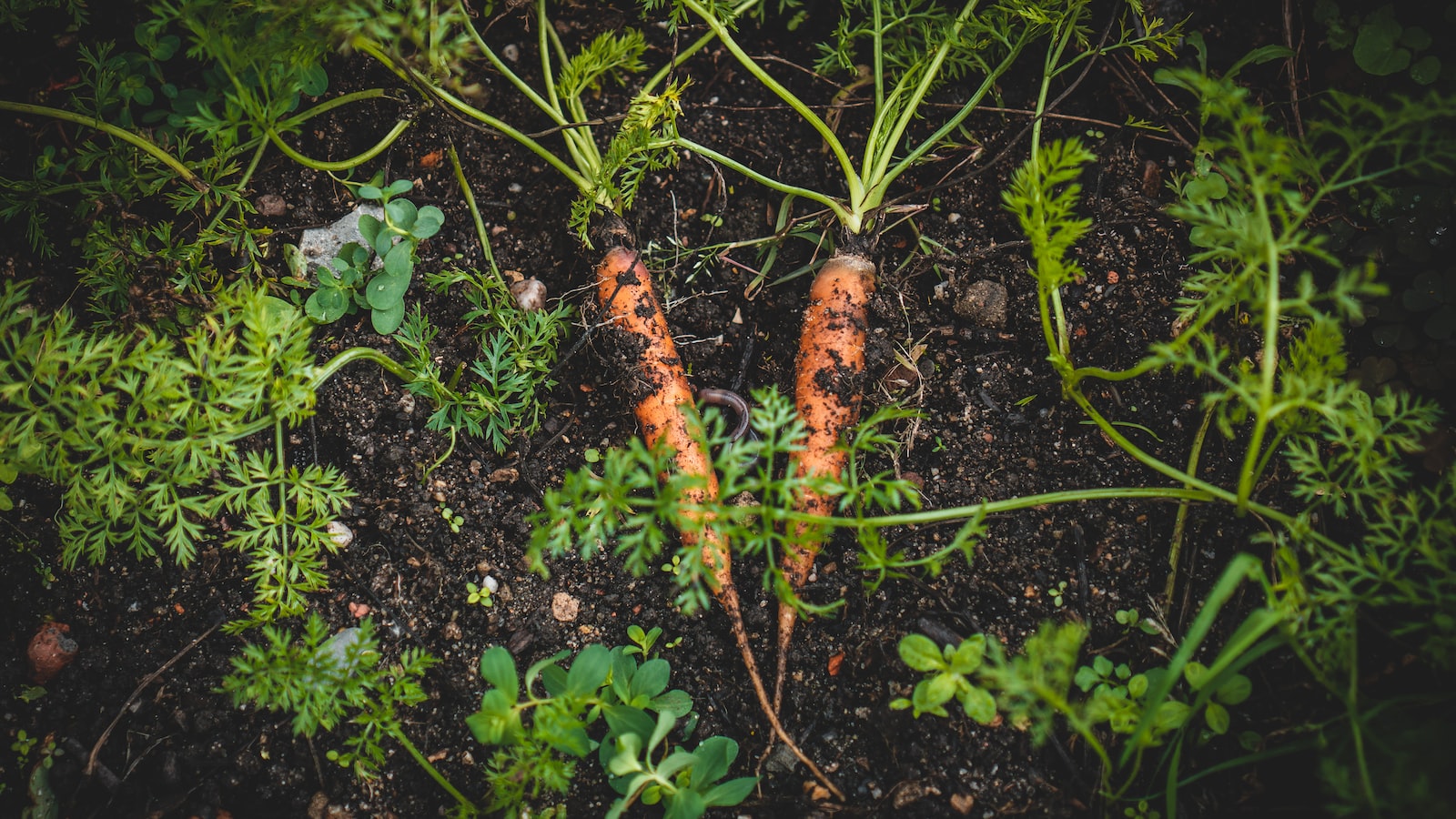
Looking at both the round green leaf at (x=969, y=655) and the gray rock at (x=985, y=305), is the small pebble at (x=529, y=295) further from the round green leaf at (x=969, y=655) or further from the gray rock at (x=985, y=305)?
the round green leaf at (x=969, y=655)

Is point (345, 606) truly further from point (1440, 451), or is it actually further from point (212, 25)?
point (1440, 451)

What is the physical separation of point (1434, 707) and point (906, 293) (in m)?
1.35

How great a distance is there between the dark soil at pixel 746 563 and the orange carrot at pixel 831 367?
0.08 meters

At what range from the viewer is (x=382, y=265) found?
6.28 feet

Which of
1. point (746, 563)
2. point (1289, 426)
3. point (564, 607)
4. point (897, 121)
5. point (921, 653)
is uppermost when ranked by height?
point (897, 121)

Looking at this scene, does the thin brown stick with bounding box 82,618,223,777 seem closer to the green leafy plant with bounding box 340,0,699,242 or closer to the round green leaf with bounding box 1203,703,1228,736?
the green leafy plant with bounding box 340,0,699,242

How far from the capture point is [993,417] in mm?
1869

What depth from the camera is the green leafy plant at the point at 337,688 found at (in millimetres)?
1420

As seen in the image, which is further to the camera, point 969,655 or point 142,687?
point 142,687

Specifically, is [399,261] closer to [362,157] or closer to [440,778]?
[362,157]

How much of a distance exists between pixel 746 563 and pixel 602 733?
50 cm

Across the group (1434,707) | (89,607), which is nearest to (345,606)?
(89,607)

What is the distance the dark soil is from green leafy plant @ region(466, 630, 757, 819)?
97 mm

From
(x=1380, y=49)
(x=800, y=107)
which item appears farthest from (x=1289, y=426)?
(x=800, y=107)
